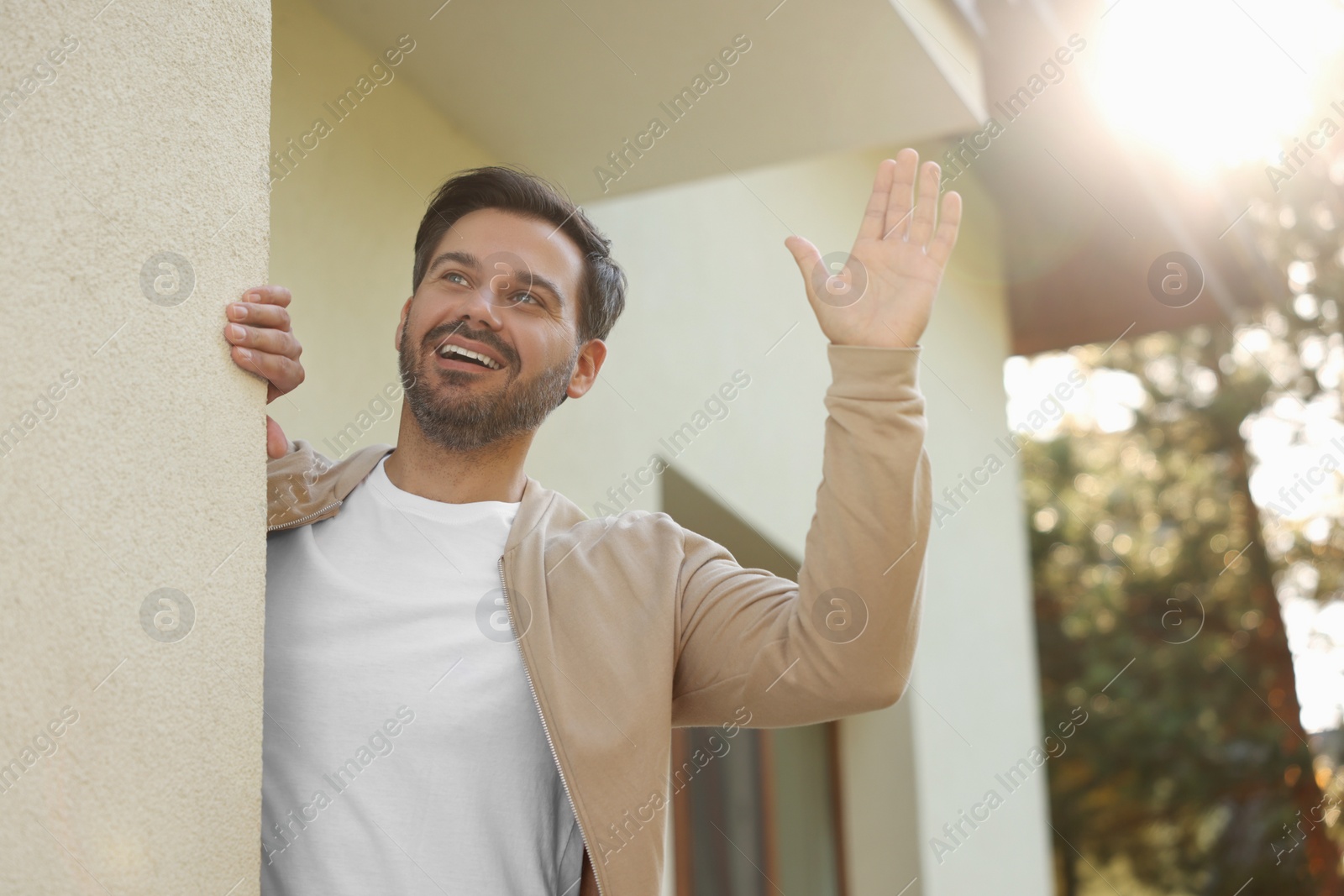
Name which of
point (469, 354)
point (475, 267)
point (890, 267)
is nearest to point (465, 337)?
point (469, 354)

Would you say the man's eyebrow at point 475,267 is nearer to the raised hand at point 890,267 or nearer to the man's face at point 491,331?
the man's face at point 491,331

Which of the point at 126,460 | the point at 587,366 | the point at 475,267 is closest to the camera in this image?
the point at 126,460

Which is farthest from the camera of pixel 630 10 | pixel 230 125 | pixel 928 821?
pixel 928 821

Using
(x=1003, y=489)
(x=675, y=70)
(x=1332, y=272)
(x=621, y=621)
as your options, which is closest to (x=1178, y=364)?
(x=1332, y=272)

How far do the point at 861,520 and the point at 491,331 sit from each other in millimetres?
934

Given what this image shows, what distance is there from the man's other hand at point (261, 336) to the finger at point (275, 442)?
1.73 ft

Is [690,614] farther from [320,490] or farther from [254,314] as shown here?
[254,314]

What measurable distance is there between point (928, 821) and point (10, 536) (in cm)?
534

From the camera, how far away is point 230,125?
1616 mm

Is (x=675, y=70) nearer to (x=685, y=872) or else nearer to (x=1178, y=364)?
(x=685, y=872)

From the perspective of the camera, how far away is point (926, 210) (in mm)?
1907

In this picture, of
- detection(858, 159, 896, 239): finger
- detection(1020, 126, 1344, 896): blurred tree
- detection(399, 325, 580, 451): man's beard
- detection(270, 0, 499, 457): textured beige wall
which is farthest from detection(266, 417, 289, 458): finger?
detection(1020, 126, 1344, 896): blurred tree

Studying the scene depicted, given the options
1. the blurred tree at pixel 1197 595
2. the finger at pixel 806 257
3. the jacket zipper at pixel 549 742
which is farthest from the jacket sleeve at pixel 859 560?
the blurred tree at pixel 1197 595

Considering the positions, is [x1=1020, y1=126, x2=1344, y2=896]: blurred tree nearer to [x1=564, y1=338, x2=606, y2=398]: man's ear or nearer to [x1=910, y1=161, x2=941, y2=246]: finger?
[x1=564, y1=338, x2=606, y2=398]: man's ear
